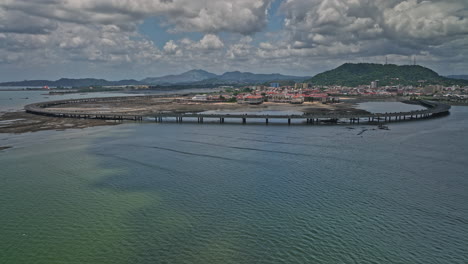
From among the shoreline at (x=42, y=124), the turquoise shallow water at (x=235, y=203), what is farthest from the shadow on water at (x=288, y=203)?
the shoreline at (x=42, y=124)

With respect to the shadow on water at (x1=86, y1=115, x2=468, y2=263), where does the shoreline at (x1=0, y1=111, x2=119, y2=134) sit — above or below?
above

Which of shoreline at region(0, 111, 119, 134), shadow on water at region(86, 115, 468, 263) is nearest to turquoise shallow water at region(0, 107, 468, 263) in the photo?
shadow on water at region(86, 115, 468, 263)

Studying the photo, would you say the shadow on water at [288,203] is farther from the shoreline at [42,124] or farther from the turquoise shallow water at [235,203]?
Answer: the shoreline at [42,124]

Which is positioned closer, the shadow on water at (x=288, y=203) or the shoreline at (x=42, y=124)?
the shadow on water at (x=288, y=203)

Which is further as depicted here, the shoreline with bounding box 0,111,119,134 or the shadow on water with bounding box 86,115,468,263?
the shoreline with bounding box 0,111,119,134

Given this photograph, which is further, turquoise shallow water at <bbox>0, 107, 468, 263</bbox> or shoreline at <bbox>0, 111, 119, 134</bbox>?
shoreline at <bbox>0, 111, 119, 134</bbox>

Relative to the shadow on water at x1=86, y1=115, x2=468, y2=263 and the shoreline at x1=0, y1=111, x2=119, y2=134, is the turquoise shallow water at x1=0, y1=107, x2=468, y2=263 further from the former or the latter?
the shoreline at x1=0, y1=111, x2=119, y2=134

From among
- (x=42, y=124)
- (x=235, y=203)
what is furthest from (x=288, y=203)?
(x=42, y=124)

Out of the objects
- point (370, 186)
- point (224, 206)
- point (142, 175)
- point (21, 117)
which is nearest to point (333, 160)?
point (370, 186)

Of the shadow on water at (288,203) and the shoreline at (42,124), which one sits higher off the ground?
the shoreline at (42,124)
